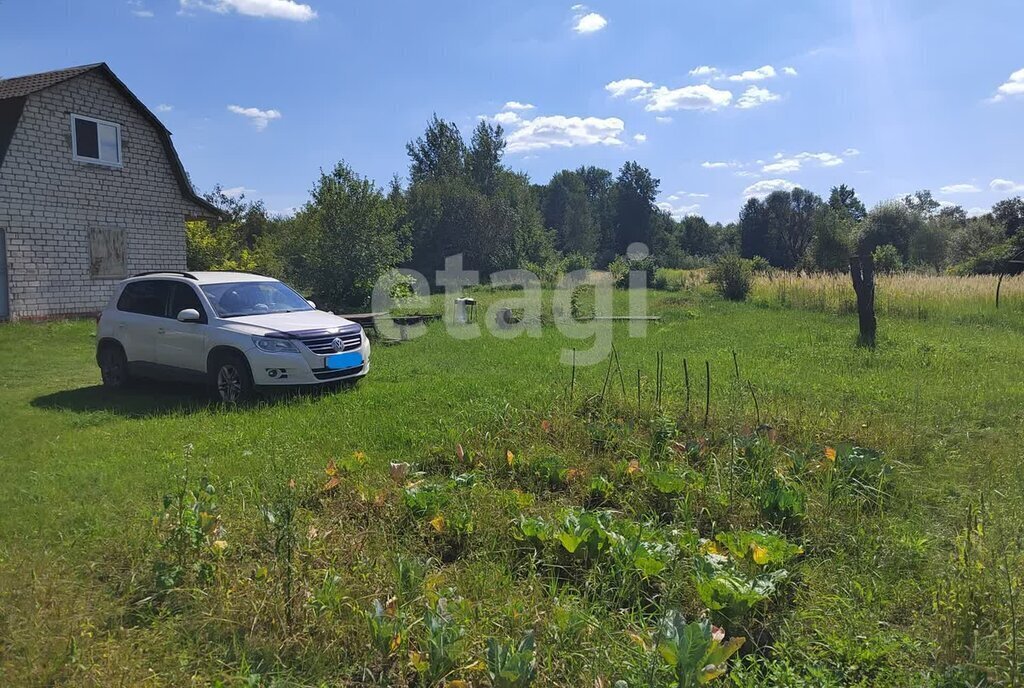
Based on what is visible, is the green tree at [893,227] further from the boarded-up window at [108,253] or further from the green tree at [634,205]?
the boarded-up window at [108,253]

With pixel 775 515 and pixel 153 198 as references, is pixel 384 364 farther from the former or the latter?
pixel 153 198

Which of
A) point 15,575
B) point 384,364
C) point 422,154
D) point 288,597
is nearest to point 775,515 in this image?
point 288,597

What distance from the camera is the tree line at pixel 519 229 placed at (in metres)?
22.4

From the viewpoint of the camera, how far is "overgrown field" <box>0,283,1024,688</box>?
9.02ft

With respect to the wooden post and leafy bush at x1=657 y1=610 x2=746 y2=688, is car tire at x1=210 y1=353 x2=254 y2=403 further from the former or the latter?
the wooden post

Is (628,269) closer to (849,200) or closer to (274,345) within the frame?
(274,345)

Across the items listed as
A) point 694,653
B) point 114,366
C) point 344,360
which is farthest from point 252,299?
point 694,653

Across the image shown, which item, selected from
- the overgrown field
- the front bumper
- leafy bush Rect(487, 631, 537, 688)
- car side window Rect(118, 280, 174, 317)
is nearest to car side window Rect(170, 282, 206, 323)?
car side window Rect(118, 280, 174, 317)

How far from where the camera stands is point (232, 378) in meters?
8.00

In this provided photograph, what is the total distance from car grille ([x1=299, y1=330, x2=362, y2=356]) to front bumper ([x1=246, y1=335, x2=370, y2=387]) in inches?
2.7

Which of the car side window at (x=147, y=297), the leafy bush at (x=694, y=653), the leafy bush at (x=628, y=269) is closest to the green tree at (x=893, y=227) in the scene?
the leafy bush at (x=628, y=269)

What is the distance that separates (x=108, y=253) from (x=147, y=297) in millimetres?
11536

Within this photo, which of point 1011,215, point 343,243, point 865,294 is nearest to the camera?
point 865,294

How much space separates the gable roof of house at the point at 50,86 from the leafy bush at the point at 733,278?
1732 centimetres
